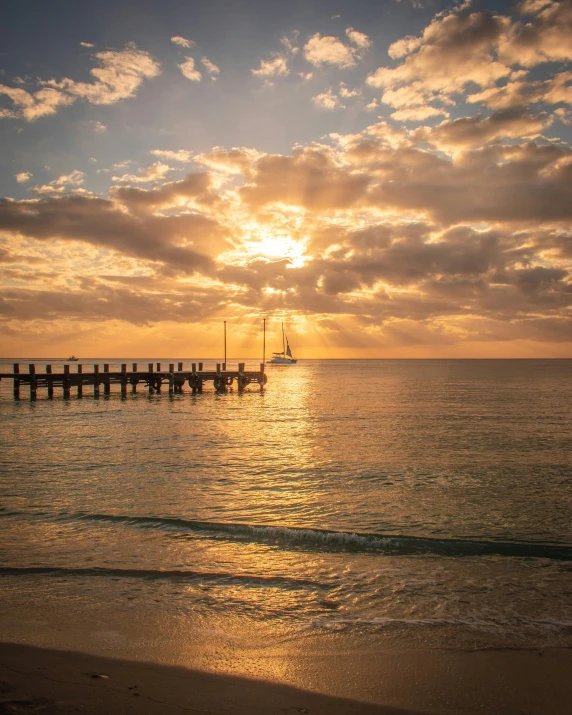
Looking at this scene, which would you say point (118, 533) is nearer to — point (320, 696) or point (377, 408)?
→ point (320, 696)

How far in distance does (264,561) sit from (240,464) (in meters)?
9.22

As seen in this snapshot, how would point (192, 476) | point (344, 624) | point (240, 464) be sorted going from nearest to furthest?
point (344, 624), point (192, 476), point (240, 464)

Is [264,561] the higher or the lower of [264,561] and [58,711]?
the lower

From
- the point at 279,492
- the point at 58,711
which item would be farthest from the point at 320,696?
the point at 279,492

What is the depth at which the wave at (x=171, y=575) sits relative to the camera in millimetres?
7523

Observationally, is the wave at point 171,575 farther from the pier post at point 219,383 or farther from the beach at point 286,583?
the pier post at point 219,383

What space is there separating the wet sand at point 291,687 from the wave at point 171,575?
225 centimetres

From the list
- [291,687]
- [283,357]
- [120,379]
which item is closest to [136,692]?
[291,687]

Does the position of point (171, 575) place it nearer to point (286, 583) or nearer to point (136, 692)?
point (286, 583)

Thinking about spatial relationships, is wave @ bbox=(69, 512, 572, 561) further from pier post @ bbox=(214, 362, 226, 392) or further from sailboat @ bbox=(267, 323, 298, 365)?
sailboat @ bbox=(267, 323, 298, 365)

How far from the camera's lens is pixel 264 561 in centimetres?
852

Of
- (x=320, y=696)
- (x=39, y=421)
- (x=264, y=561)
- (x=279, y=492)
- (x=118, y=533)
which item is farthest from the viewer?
(x=39, y=421)

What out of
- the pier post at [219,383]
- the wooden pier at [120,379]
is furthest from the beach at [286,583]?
the pier post at [219,383]

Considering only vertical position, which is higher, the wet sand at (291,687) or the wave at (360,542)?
the wet sand at (291,687)
